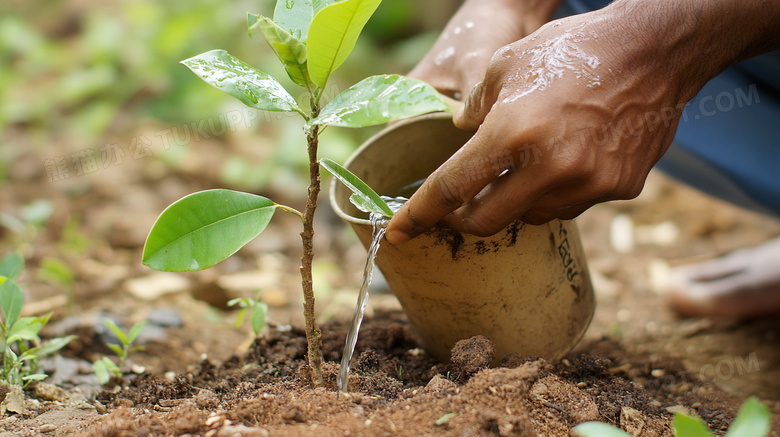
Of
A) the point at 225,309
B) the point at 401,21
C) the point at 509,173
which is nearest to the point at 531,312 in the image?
the point at 509,173

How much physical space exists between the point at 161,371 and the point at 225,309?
1.91 feet

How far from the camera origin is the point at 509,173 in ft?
3.43

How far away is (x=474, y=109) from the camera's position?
114 centimetres

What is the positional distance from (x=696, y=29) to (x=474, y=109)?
16.9 inches

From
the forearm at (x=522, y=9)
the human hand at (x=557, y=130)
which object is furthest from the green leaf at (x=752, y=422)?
the forearm at (x=522, y=9)

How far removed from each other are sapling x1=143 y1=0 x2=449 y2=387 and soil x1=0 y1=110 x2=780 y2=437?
252 millimetres

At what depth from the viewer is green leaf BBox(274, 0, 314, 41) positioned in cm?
105

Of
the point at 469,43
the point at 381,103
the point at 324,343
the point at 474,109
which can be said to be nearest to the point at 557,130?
the point at 474,109

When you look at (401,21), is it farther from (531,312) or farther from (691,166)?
(531,312)

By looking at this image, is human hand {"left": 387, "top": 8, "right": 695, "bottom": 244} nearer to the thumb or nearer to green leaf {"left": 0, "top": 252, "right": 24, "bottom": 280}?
the thumb

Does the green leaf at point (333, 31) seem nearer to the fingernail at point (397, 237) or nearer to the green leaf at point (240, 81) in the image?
the green leaf at point (240, 81)

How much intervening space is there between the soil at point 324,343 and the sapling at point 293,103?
25 centimetres

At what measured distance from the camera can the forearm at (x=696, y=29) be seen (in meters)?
1.10

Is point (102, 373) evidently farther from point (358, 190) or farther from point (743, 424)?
point (743, 424)
